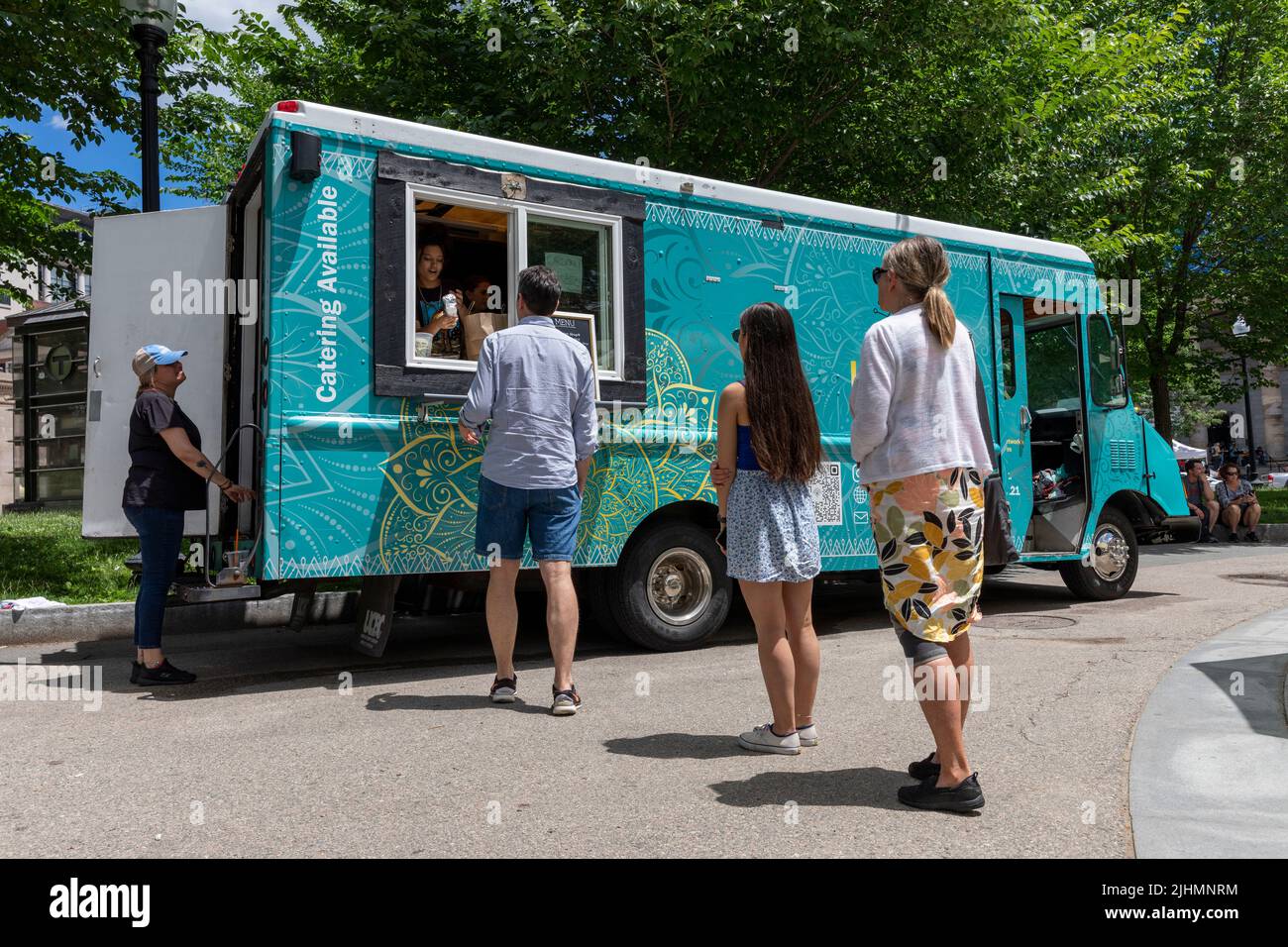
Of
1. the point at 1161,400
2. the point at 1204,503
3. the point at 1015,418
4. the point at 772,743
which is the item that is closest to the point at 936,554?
the point at 772,743

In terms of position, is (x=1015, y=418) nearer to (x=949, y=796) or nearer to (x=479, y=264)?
(x=479, y=264)

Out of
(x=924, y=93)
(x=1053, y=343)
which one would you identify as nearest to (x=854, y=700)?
(x=1053, y=343)

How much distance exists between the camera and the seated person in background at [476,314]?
5.92 meters

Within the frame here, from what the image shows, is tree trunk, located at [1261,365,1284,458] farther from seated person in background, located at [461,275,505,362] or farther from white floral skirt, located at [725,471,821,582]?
white floral skirt, located at [725,471,821,582]

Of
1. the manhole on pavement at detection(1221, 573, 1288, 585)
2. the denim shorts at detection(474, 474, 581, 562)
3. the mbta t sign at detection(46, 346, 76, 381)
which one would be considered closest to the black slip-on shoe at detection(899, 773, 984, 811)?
the denim shorts at detection(474, 474, 581, 562)

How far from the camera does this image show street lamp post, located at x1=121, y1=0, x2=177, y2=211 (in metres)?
7.73

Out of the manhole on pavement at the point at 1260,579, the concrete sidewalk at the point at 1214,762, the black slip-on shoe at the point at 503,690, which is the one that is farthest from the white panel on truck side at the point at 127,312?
the manhole on pavement at the point at 1260,579

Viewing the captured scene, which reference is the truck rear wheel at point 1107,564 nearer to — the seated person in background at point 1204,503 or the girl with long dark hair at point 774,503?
the girl with long dark hair at point 774,503

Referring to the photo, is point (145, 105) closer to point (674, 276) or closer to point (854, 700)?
point (674, 276)

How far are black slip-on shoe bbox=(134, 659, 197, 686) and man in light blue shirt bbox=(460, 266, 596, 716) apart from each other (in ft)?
6.17

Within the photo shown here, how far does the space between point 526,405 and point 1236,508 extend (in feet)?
51.8

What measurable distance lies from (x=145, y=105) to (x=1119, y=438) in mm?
8321

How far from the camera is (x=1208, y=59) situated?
1820 cm

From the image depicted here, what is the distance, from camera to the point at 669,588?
21.5 feet
